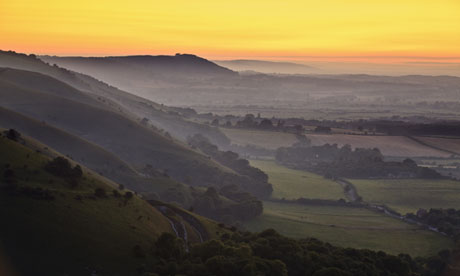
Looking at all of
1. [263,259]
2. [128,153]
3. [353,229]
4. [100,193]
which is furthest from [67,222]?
[128,153]

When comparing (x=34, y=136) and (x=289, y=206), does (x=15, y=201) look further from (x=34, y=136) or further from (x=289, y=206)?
(x=289, y=206)

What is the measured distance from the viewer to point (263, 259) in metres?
70.1

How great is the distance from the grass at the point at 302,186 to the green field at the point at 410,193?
752 centimetres

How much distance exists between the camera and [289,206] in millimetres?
150750

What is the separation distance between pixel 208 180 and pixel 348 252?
94.5m

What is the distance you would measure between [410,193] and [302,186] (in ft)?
93.9

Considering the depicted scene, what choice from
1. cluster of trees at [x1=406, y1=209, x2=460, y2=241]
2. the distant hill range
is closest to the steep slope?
the distant hill range

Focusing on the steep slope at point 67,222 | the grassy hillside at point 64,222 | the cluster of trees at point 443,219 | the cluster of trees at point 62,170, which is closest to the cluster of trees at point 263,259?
the steep slope at point 67,222

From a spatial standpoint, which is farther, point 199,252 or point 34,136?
point 34,136

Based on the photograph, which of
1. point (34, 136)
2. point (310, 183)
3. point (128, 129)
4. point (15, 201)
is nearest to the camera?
point (15, 201)

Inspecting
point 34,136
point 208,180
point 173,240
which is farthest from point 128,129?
point 173,240

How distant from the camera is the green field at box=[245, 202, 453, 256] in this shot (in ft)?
368

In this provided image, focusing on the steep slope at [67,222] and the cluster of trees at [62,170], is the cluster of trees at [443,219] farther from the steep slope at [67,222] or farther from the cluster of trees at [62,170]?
the cluster of trees at [62,170]

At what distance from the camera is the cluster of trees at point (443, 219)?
120 metres
